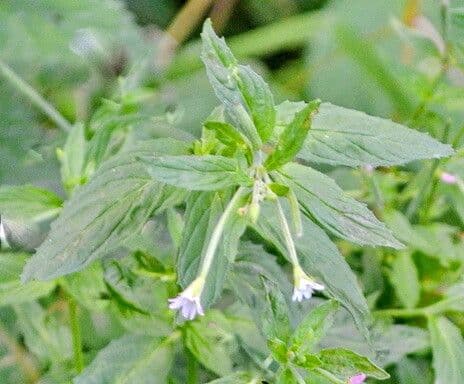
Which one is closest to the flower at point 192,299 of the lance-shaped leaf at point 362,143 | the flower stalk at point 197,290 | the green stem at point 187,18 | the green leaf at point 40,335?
the flower stalk at point 197,290

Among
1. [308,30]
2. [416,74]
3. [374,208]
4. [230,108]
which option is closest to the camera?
[230,108]

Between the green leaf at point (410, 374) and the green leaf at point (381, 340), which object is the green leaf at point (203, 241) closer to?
the green leaf at point (381, 340)

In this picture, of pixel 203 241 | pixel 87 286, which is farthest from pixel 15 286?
pixel 203 241

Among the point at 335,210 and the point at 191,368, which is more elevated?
the point at 335,210

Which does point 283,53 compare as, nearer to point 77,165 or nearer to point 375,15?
point 375,15

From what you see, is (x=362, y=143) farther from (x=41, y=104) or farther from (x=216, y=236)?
(x=41, y=104)

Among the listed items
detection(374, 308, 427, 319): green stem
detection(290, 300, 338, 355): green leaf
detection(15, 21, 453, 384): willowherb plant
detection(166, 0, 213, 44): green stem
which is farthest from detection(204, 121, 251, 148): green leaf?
detection(166, 0, 213, 44): green stem

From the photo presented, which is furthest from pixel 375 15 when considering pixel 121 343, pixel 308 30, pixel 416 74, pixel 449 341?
pixel 121 343

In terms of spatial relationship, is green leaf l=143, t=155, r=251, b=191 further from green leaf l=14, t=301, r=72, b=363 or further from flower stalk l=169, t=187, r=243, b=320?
green leaf l=14, t=301, r=72, b=363
